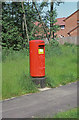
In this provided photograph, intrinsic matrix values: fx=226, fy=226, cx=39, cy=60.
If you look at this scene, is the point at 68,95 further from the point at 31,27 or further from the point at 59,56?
the point at 31,27

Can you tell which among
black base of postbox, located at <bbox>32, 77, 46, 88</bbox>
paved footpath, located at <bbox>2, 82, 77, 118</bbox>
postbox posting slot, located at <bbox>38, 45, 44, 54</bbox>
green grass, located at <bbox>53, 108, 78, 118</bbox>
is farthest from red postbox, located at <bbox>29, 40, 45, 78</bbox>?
green grass, located at <bbox>53, 108, 78, 118</bbox>

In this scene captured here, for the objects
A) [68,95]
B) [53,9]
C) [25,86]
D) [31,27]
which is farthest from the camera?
[31,27]

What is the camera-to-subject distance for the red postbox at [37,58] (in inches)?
293

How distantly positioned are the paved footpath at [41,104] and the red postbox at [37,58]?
0.83m

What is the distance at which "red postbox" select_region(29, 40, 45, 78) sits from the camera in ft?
24.4

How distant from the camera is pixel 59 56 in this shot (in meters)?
13.2

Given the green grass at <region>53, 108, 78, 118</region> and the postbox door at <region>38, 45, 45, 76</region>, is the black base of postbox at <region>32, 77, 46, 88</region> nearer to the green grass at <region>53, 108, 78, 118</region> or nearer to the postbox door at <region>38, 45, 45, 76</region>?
the postbox door at <region>38, 45, 45, 76</region>

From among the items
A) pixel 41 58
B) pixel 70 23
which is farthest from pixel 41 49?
pixel 70 23

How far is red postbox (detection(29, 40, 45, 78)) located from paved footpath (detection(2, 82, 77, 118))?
0.83 metres

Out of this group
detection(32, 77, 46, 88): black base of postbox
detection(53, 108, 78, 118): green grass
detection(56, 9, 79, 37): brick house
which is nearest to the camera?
detection(53, 108, 78, 118): green grass

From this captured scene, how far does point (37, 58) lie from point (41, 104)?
2.32m

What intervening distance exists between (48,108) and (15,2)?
12.2 metres

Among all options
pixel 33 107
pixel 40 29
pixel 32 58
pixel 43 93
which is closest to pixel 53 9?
pixel 40 29

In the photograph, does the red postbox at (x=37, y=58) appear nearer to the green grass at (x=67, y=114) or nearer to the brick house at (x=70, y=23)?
the brick house at (x=70, y=23)
